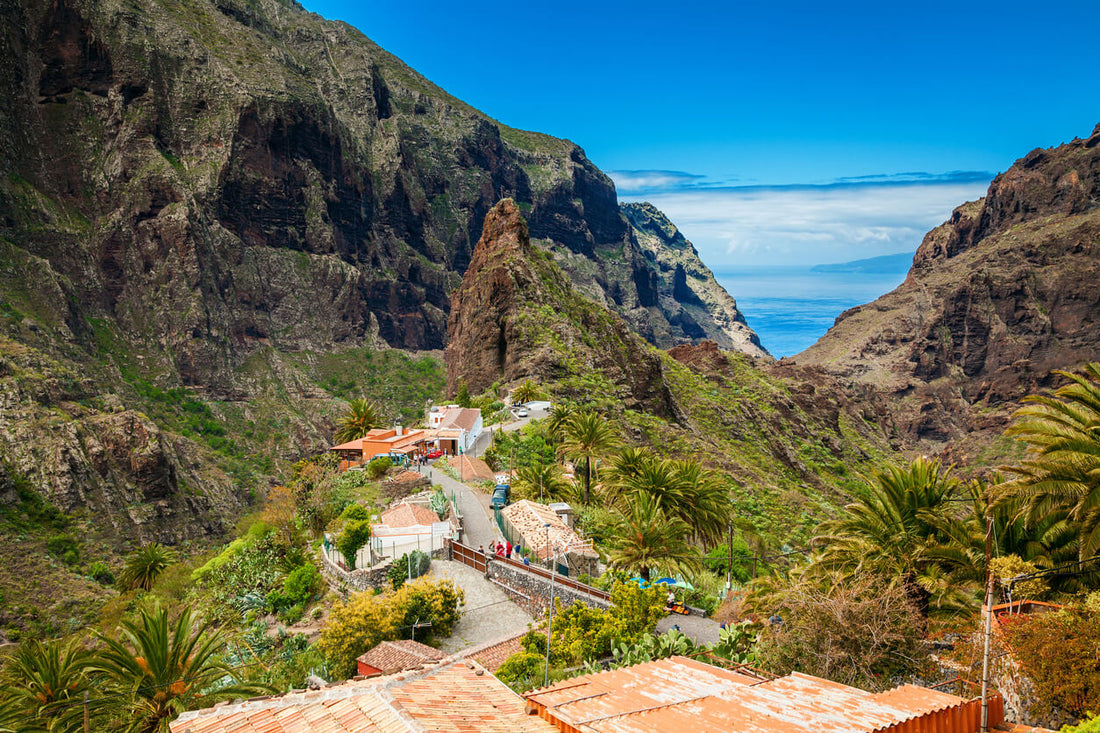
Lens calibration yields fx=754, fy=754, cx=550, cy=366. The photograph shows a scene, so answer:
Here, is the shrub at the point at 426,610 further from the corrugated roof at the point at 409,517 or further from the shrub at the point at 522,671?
the corrugated roof at the point at 409,517

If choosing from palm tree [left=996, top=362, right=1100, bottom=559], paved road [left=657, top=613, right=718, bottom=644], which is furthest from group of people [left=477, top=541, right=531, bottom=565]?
palm tree [left=996, top=362, right=1100, bottom=559]

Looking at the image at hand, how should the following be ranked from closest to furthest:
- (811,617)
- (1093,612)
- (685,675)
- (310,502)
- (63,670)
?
(1093,612), (685,675), (811,617), (63,670), (310,502)

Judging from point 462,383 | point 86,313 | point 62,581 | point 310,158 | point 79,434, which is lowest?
point 62,581

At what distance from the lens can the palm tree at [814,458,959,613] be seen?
18703mm

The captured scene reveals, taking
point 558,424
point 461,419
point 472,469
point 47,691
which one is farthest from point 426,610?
point 461,419

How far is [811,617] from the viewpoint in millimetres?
17141

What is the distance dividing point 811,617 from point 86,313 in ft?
515

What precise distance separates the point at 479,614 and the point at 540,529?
6355 mm

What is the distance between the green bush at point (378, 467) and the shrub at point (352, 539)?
637 inches

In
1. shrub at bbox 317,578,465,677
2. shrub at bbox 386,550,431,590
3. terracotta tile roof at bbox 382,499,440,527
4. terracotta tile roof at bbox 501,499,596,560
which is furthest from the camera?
terracotta tile roof at bbox 382,499,440,527

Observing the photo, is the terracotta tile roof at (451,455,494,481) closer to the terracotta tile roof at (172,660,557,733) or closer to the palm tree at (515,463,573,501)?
the palm tree at (515,463,573,501)

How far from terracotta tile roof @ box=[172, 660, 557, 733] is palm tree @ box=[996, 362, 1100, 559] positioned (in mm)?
11619

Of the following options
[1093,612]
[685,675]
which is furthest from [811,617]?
[1093,612]

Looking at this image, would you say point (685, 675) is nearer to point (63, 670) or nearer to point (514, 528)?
point (63, 670)
